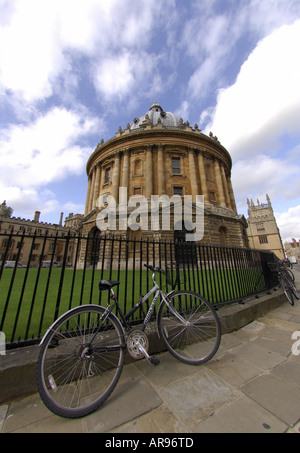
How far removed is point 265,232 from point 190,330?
65.1 metres

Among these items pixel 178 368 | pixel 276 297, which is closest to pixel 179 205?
pixel 276 297

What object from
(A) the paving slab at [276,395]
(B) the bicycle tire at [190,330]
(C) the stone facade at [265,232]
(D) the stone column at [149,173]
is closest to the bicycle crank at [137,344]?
(B) the bicycle tire at [190,330]

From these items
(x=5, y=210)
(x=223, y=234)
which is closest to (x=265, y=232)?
(x=223, y=234)

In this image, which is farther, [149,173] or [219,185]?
[219,185]

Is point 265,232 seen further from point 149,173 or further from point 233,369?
point 233,369

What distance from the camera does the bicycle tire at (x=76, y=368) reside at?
1.63 meters

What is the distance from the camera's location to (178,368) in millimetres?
2270

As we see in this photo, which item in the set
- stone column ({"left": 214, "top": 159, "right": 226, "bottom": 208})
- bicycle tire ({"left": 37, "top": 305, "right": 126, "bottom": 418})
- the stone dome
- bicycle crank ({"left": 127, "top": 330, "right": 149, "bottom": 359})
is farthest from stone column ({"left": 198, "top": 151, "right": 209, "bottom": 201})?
bicycle tire ({"left": 37, "top": 305, "right": 126, "bottom": 418})

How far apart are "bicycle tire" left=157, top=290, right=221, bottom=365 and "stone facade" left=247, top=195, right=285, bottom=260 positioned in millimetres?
58464

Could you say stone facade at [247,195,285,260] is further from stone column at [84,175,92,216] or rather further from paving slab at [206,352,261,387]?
paving slab at [206,352,261,387]

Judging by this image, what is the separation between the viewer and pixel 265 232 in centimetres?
5662

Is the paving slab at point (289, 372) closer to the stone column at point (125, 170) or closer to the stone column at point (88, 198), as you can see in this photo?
the stone column at point (125, 170)

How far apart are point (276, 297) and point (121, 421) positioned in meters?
5.82
